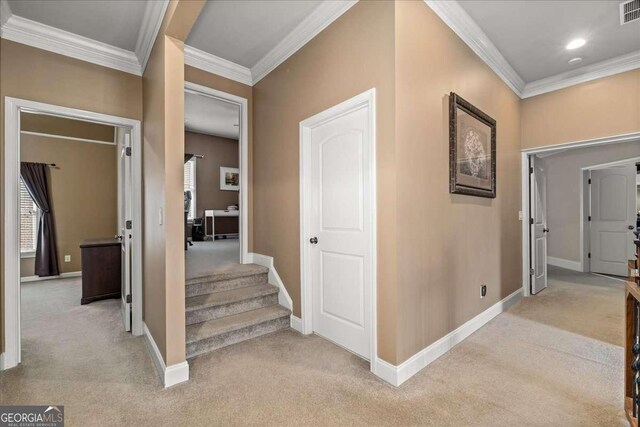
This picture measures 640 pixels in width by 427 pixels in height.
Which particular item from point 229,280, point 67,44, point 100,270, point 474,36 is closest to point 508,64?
point 474,36

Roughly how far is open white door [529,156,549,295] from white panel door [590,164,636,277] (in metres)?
2.17

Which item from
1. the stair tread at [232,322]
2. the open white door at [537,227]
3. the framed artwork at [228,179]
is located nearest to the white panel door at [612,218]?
the open white door at [537,227]

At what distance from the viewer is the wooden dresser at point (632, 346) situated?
1429mm

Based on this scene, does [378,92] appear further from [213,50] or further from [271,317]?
[271,317]

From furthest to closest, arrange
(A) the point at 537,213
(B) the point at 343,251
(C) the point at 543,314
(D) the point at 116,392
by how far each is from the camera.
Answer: (A) the point at 537,213, (C) the point at 543,314, (B) the point at 343,251, (D) the point at 116,392

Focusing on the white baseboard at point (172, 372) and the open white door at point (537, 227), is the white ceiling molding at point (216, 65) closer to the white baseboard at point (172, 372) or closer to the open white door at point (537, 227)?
the white baseboard at point (172, 372)

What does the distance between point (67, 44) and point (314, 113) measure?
7.33 ft

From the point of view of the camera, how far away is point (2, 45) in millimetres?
2350

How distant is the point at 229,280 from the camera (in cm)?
306

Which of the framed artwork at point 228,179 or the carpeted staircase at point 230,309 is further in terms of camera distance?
the framed artwork at point 228,179

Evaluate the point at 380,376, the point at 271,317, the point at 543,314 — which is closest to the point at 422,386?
the point at 380,376

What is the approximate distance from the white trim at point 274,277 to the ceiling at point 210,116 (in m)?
2.20

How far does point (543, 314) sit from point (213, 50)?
15.1 ft

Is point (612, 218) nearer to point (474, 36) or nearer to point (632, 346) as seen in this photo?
point (474, 36)
